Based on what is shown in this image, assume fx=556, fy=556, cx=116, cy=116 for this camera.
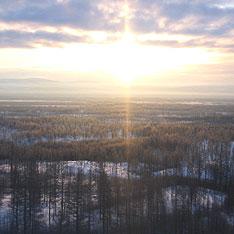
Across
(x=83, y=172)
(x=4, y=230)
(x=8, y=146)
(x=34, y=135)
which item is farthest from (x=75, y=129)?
(x=4, y=230)

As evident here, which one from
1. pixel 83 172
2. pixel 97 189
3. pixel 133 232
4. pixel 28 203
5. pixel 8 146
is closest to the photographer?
pixel 133 232

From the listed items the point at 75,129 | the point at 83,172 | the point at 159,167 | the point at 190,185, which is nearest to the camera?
the point at 190,185

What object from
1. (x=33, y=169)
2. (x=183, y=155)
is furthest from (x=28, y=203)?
(x=183, y=155)

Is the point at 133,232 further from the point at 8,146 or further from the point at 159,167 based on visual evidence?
the point at 8,146

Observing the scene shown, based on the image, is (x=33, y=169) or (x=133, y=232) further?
(x=33, y=169)

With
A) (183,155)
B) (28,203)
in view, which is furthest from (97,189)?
(183,155)

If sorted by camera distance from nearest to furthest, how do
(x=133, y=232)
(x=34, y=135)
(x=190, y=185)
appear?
(x=133, y=232), (x=190, y=185), (x=34, y=135)

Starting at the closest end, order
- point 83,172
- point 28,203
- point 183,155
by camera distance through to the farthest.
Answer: point 28,203 → point 83,172 → point 183,155

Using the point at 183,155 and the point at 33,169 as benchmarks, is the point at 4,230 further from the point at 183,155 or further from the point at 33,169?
the point at 183,155

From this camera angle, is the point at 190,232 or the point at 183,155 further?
the point at 183,155
